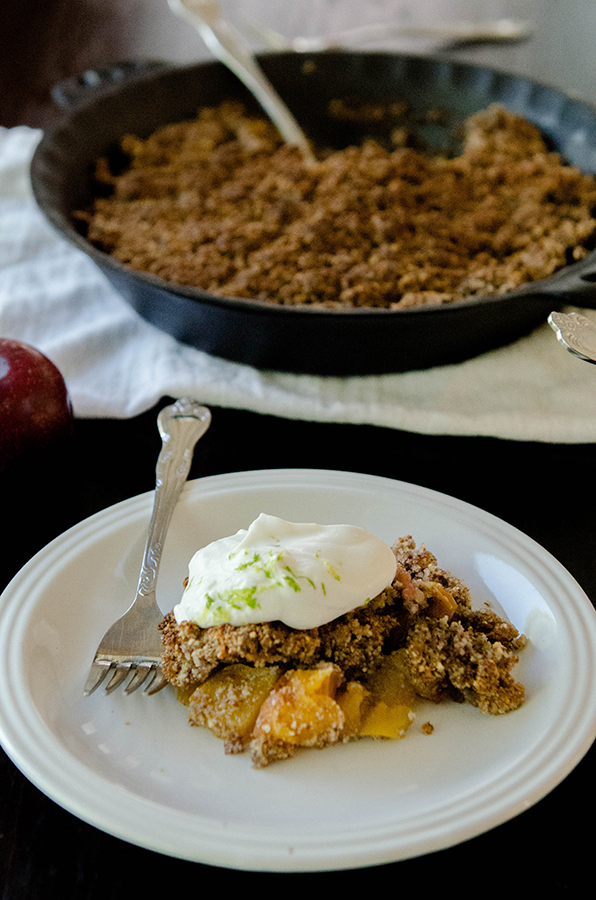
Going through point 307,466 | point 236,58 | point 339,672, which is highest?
point 236,58

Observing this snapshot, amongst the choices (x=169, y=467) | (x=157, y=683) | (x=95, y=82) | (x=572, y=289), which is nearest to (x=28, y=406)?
(x=169, y=467)

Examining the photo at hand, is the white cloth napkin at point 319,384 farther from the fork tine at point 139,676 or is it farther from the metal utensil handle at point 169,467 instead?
the fork tine at point 139,676

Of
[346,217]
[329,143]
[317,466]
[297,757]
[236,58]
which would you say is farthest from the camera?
[329,143]

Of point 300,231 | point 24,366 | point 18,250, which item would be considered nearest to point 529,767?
point 24,366

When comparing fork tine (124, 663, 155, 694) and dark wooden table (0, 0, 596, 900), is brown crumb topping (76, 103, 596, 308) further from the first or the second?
fork tine (124, 663, 155, 694)

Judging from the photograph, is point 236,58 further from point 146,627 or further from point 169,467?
point 146,627

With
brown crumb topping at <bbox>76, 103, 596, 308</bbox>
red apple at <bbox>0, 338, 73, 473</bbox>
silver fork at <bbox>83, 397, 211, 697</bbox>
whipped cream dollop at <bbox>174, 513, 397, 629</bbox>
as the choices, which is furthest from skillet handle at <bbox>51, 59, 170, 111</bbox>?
whipped cream dollop at <bbox>174, 513, 397, 629</bbox>
